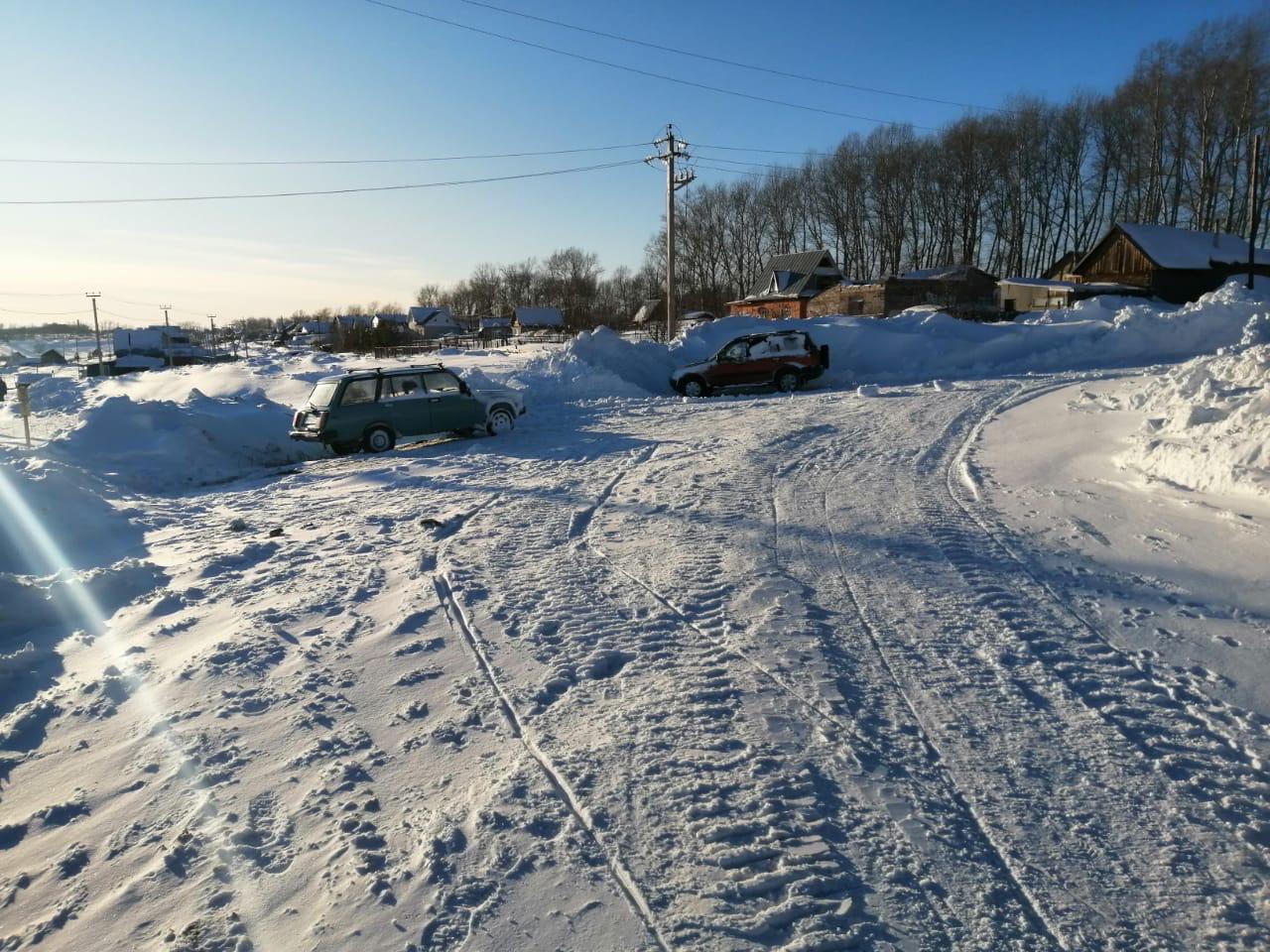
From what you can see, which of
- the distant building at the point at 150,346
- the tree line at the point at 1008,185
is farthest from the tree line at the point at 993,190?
the distant building at the point at 150,346

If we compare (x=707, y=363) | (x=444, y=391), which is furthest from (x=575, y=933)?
(x=707, y=363)

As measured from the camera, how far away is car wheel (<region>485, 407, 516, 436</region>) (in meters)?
15.5

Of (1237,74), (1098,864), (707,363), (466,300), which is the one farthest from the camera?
(466,300)

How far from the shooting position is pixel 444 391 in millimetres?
15195

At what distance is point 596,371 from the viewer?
77.8 ft

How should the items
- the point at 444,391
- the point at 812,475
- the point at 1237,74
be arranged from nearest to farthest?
the point at 812,475
the point at 444,391
the point at 1237,74

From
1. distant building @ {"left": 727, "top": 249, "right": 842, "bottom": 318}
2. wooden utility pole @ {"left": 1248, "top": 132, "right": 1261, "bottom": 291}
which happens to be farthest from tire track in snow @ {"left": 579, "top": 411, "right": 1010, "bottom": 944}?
distant building @ {"left": 727, "top": 249, "right": 842, "bottom": 318}

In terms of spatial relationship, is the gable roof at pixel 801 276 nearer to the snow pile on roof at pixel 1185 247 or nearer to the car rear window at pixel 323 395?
the snow pile on roof at pixel 1185 247

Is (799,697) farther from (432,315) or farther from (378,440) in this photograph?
(432,315)

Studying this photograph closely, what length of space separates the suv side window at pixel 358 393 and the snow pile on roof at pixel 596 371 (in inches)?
271

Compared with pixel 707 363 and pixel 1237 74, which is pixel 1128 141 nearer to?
pixel 1237 74

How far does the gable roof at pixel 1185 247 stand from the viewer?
1845 inches

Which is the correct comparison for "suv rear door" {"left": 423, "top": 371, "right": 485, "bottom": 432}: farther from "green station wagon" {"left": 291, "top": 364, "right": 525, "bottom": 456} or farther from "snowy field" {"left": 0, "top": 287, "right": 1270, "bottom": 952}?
"snowy field" {"left": 0, "top": 287, "right": 1270, "bottom": 952}

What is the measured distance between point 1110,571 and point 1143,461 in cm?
327
